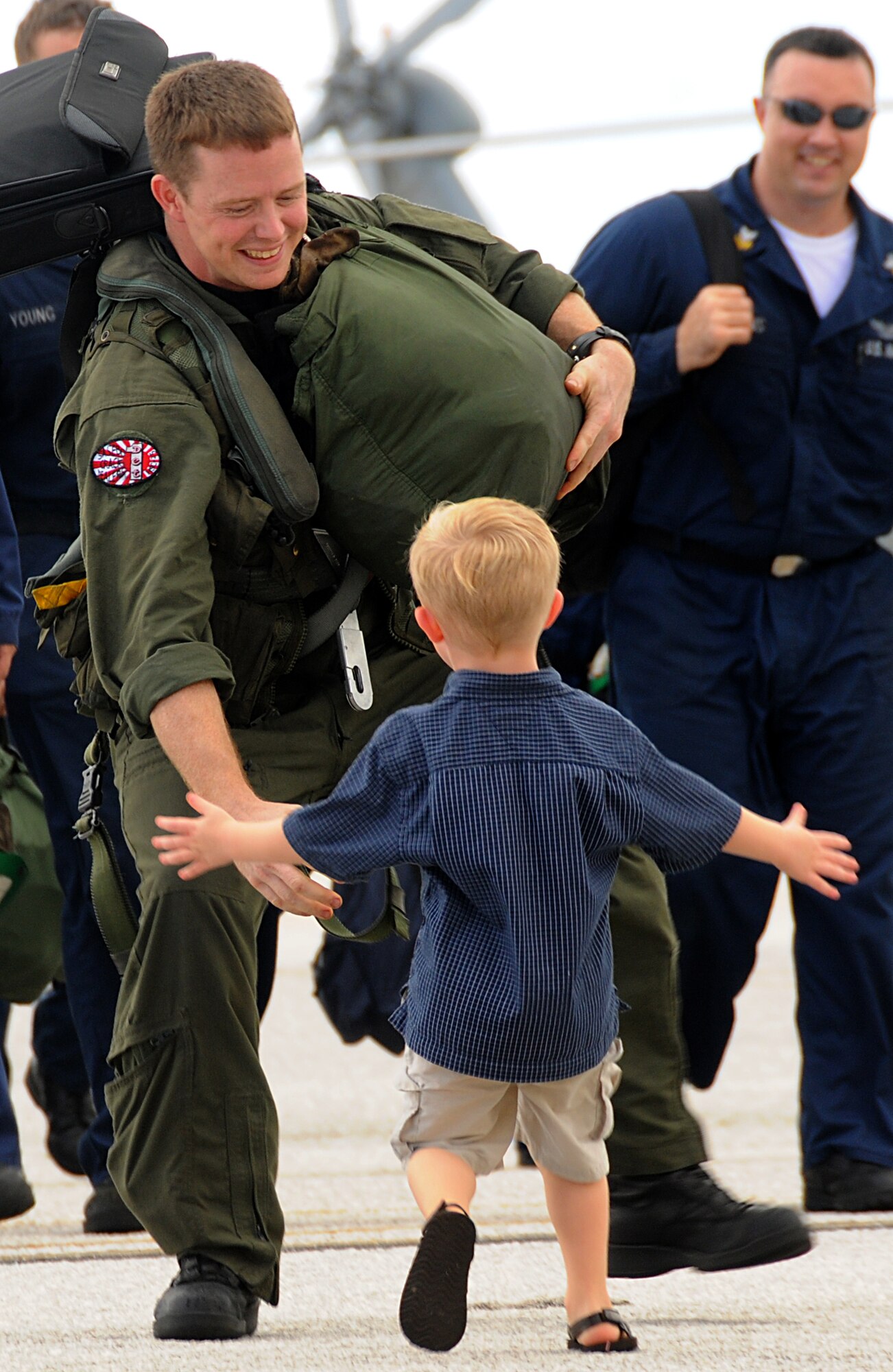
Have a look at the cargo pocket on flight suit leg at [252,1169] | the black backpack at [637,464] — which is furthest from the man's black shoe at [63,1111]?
the cargo pocket on flight suit leg at [252,1169]

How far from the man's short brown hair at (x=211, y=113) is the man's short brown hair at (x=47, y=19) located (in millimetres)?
1462

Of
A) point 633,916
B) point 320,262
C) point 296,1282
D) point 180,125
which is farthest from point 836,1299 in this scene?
point 180,125

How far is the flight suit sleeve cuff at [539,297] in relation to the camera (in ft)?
10.5

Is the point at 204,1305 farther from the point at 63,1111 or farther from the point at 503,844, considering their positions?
the point at 63,1111

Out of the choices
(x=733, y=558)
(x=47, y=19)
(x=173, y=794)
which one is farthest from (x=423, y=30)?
(x=173, y=794)

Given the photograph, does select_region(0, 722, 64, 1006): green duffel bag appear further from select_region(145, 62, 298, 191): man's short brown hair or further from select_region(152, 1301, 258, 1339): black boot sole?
select_region(145, 62, 298, 191): man's short brown hair

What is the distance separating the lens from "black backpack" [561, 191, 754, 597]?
402 cm

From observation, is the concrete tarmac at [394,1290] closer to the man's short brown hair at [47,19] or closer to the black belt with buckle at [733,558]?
the black belt with buckle at [733,558]

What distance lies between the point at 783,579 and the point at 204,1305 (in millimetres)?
2066

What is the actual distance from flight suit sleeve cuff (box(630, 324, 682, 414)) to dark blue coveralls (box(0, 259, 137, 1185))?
1202mm


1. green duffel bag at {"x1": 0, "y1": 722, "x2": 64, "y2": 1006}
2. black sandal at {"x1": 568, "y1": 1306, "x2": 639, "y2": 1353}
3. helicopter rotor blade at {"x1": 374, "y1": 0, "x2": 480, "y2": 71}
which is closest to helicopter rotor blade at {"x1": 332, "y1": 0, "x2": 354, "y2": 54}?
helicopter rotor blade at {"x1": 374, "y1": 0, "x2": 480, "y2": 71}

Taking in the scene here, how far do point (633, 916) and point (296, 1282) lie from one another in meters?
0.83

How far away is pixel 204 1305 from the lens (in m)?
2.59

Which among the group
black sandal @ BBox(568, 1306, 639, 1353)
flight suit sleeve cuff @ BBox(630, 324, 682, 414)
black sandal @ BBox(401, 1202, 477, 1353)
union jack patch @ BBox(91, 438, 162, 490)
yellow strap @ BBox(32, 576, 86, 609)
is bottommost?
black sandal @ BBox(568, 1306, 639, 1353)
